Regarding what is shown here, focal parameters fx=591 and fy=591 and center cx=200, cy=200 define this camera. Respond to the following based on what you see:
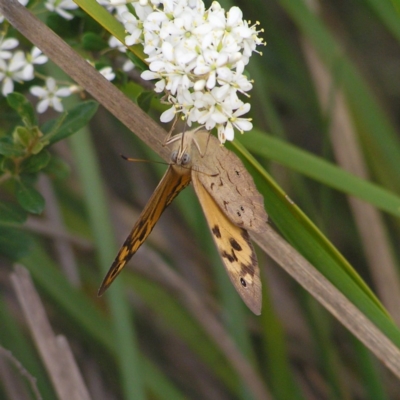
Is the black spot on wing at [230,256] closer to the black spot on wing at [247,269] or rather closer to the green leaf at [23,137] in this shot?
the black spot on wing at [247,269]

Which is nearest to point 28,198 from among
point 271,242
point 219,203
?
point 219,203

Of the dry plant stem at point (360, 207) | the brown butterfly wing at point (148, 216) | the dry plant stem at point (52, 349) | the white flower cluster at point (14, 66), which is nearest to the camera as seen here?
the brown butterfly wing at point (148, 216)

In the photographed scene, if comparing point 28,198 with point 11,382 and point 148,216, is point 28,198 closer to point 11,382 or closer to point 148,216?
point 148,216

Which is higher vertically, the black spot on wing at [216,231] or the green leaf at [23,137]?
the black spot on wing at [216,231]

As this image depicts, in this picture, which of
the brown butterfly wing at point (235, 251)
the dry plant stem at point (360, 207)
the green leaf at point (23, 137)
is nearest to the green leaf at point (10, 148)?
the green leaf at point (23, 137)

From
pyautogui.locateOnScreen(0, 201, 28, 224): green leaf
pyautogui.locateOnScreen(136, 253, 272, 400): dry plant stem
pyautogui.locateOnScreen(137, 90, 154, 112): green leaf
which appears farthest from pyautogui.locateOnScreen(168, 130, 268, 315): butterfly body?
pyautogui.locateOnScreen(136, 253, 272, 400): dry plant stem

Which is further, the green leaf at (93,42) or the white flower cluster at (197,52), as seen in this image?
the green leaf at (93,42)

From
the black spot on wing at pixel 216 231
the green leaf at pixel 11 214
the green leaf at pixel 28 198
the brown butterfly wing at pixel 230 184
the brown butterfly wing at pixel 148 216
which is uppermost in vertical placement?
the brown butterfly wing at pixel 230 184

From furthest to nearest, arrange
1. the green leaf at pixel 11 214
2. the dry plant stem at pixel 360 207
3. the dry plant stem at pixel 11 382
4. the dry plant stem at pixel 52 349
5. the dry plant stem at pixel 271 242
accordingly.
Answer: the dry plant stem at pixel 360 207
the dry plant stem at pixel 11 382
the dry plant stem at pixel 52 349
the green leaf at pixel 11 214
the dry plant stem at pixel 271 242
